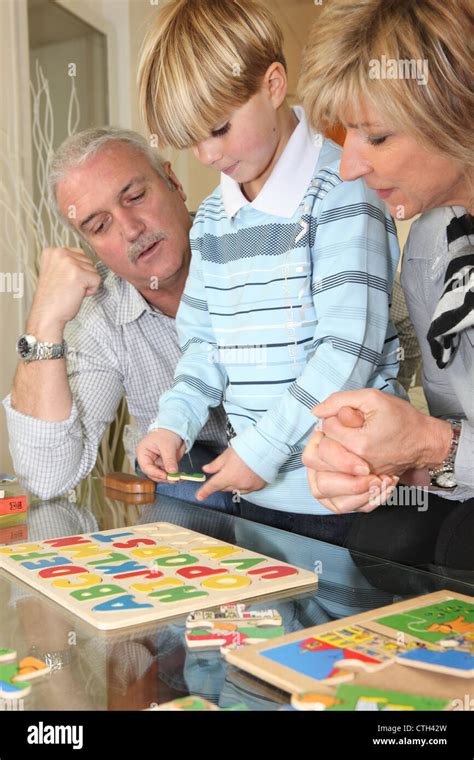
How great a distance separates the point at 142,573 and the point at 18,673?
0.81 feet

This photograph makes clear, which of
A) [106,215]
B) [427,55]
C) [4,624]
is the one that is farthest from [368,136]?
[106,215]

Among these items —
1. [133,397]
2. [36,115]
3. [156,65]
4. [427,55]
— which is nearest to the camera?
[427,55]

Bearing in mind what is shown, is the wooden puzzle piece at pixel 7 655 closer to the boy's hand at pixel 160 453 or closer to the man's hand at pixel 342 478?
the man's hand at pixel 342 478

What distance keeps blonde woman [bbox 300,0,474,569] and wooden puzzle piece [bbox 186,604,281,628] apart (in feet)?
0.79

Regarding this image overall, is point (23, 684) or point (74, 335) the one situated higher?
point (74, 335)

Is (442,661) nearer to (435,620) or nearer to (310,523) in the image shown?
(435,620)

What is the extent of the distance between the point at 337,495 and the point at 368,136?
0.45 meters

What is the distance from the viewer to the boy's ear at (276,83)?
49.6 inches

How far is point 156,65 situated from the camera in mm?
1271

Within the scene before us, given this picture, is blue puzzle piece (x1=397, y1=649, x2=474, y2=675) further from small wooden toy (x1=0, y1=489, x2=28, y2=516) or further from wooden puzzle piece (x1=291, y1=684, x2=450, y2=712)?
small wooden toy (x1=0, y1=489, x2=28, y2=516)

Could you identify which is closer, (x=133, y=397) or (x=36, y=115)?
(x=133, y=397)
